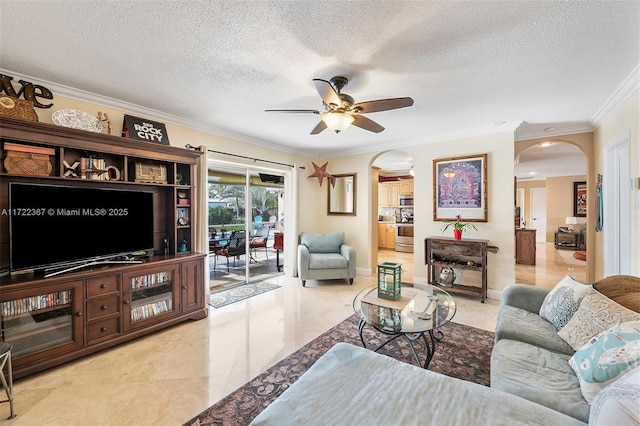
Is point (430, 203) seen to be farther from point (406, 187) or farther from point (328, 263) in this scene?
point (406, 187)

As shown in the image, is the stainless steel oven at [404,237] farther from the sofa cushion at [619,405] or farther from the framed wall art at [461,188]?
the sofa cushion at [619,405]

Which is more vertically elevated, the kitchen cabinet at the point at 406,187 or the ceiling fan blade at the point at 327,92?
the ceiling fan blade at the point at 327,92

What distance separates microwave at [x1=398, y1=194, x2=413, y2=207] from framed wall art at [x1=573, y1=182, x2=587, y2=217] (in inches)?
214

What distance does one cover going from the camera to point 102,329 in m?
2.45

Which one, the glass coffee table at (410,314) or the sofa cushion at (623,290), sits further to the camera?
the glass coffee table at (410,314)

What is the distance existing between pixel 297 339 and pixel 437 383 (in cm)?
175

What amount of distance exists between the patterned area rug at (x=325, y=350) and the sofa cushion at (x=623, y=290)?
3.31 feet

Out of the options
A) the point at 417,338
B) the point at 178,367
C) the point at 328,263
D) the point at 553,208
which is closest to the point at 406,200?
the point at 328,263

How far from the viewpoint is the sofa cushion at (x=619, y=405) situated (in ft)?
2.76

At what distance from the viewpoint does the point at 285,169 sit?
16.8 feet

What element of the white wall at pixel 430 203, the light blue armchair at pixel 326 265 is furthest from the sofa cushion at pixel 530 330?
the light blue armchair at pixel 326 265

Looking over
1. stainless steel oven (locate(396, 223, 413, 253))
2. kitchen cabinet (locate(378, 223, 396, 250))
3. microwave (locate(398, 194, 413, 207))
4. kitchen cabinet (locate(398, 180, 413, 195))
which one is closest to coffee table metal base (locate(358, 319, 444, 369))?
stainless steel oven (locate(396, 223, 413, 253))

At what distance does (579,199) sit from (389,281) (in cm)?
989

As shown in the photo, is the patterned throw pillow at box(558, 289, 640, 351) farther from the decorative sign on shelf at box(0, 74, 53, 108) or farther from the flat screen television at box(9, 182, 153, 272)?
the decorative sign on shelf at box(0, 74, 53, 108)
